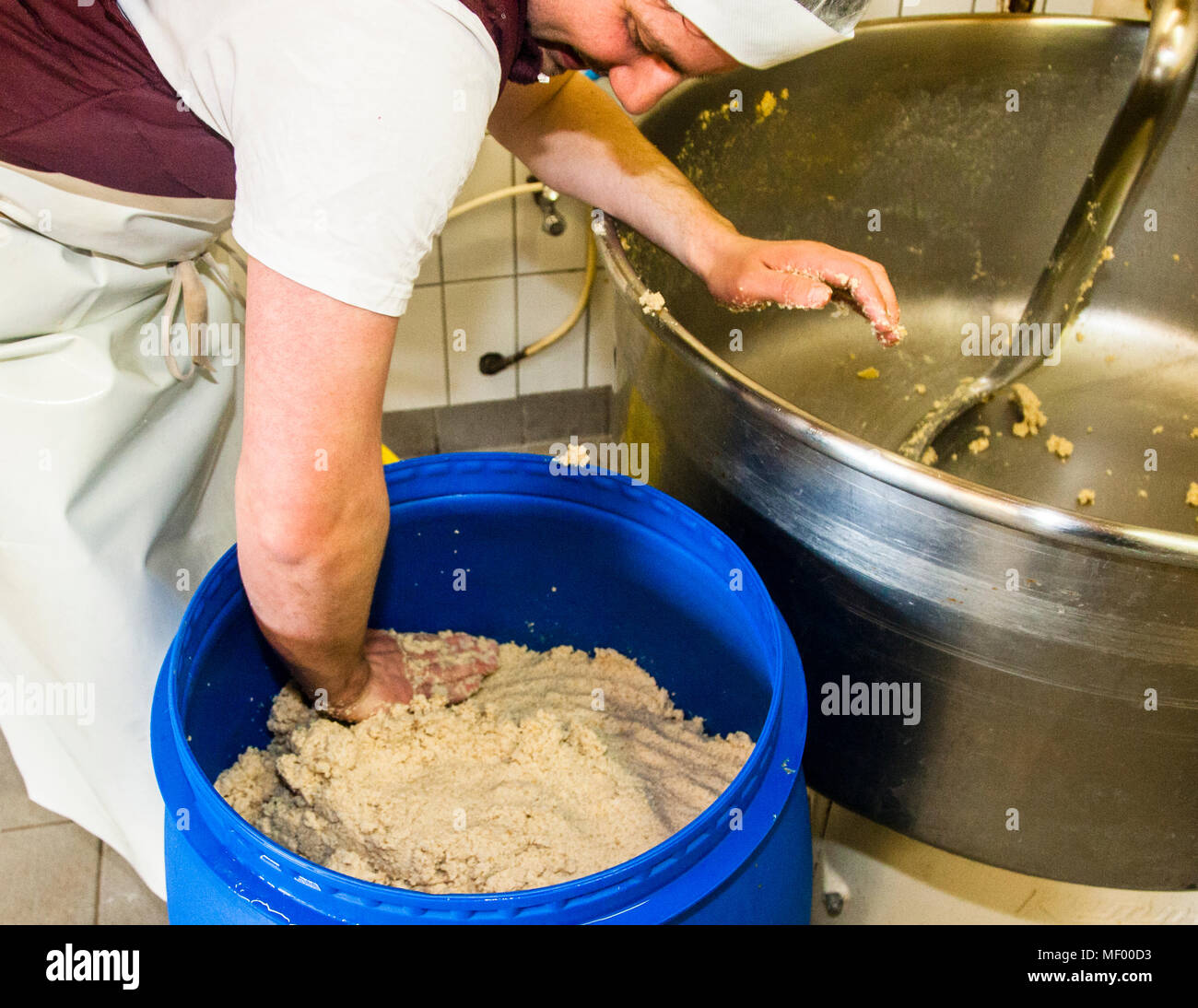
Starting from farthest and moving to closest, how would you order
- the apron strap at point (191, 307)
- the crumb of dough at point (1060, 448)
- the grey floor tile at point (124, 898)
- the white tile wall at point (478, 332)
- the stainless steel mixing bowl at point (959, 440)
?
the white tile wall at point (478, 332)
the crumb of dough at point (1060, 448)
the grey floor tile at point (124, 898)
the apron strap at point (191, 307)
the stainless steel mixing bowl at point (959, 440)

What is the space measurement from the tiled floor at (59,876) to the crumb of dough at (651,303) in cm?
81

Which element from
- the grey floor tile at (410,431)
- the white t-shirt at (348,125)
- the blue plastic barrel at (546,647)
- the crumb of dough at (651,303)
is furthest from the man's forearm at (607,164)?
the grey floor tile at (410,431)

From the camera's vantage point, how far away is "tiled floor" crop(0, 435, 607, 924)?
3.56 feet

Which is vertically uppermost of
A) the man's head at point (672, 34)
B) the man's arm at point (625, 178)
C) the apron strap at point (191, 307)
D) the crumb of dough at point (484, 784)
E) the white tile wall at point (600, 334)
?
the man's head at point (672, 34)

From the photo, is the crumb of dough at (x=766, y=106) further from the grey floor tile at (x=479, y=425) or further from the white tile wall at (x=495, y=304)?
the grey floor tile at (x=479, y=425)

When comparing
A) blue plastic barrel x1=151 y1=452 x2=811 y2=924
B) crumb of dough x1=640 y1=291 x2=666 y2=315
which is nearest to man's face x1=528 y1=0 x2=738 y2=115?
crumb of dough x1=640 y1=291 x2=666 y2=315

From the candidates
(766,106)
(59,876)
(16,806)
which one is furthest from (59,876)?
(766,106)

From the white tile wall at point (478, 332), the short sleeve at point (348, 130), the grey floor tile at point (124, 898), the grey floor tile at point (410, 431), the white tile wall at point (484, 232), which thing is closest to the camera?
the short sleeve at point (348, 130)

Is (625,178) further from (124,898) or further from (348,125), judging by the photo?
(124,898)

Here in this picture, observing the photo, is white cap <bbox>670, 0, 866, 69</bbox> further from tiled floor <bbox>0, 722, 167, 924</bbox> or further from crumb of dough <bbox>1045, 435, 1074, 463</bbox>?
tiled floor <bbox>0, 722, 167, 924</bbox>

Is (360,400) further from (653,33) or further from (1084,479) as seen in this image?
(1084,479)

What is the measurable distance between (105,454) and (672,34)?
1.70 ft

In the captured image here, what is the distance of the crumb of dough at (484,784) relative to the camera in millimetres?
717

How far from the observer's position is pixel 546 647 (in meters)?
0.99
